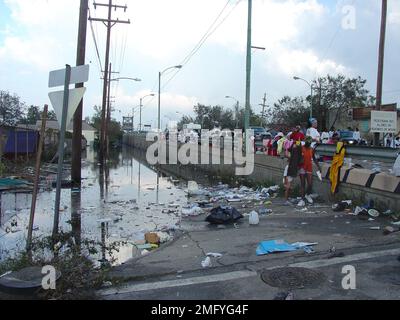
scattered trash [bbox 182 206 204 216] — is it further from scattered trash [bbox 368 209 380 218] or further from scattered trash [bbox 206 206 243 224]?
scattered trash [bbox 368 209 380 218]

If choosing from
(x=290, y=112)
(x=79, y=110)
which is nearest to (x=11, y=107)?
(x=290, y=112)

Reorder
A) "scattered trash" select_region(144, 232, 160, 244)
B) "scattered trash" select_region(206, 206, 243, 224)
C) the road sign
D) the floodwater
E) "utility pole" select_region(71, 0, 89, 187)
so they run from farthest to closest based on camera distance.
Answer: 1. the road sign
2. "utility pole" select_region(71, 0, 89, 187)
3. "scattered trash" select_region(206, 206, 243, 224)
4. the floodwater
5. "scattered trash" select_region(144, 232, 160, 244)

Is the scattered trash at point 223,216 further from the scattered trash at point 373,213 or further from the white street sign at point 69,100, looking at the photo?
the white street sign at point 69,100

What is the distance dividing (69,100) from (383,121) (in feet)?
51.1

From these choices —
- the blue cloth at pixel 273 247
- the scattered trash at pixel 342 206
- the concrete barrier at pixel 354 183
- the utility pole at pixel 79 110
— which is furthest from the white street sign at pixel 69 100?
the utility pole at pixel 79 110

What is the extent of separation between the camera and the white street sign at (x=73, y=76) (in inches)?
301

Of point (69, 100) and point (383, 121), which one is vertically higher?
point (383, 121)

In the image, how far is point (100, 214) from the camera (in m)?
11.6

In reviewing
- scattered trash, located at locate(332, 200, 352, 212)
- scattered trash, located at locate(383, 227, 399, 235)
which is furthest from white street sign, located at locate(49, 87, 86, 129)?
scattered trash, located at locate(332, 200, 352, 212)

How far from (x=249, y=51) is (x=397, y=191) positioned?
469 inches

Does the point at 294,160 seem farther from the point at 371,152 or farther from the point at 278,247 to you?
the point at 278,247

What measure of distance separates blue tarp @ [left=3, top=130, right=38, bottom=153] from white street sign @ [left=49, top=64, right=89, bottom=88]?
1828 centimetres

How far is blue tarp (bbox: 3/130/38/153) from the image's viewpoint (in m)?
25.7

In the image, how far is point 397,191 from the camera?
9008 mm
